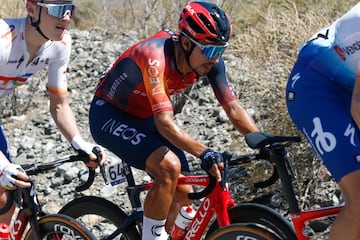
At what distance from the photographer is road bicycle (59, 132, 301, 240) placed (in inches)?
172

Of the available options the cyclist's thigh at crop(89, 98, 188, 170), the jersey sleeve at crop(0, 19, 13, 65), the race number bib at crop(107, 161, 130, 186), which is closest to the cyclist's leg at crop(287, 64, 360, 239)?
the cyclist's thigh at crop(89, 98, 188, 170)

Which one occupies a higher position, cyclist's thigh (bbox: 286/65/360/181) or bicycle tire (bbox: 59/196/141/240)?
cyclist's thigh (bbox: 286/65/360/181)

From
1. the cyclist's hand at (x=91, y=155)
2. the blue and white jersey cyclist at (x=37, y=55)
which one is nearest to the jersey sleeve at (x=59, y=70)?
the blue and white jersey cyclist at (x=37, y=55)

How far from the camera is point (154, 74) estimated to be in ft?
15.5

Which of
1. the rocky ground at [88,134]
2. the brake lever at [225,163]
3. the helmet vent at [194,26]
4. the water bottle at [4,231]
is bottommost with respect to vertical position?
the rocky ground at [88,134]

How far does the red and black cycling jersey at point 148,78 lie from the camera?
15.6ft

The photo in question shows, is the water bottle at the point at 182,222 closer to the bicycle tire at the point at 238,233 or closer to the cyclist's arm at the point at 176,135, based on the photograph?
the bicycle tire at the point at 238,233

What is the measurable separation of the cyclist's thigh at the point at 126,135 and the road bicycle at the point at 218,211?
0.41 feet

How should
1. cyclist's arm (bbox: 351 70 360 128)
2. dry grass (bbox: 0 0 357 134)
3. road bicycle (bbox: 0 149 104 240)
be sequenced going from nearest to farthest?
cyclist's arm (bbox: 351 70 360 128)
road bicycle (bbox: 0 149 104 240)
dry grass (bbox: 0 0 357 134)

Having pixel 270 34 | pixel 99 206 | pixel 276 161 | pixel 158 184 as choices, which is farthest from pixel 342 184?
pixel 270 34

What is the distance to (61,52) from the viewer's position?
5078 millimetres

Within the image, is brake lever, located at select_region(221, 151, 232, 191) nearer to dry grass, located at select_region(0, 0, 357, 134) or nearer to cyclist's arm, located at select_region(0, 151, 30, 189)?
cyclist's arm, located at select_region(0, 151, 30, 189)

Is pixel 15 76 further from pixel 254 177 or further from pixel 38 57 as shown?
pixel 254 177

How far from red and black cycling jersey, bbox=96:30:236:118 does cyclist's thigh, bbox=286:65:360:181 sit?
2.59 ft
